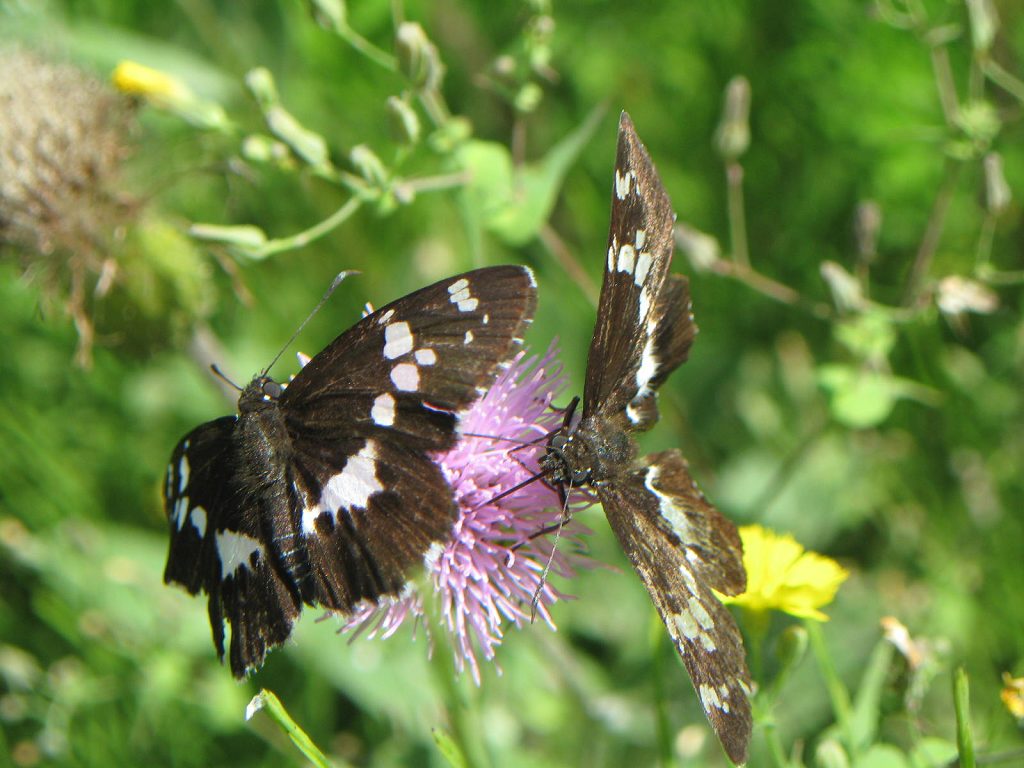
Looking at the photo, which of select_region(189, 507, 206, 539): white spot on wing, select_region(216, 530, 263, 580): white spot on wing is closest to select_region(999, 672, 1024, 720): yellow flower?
select_region(216, 530, 263, 580): white spot on wing

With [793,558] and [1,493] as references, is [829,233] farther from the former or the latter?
[1,493]

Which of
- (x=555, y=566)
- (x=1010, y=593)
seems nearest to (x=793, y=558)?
(x=555, y=566)

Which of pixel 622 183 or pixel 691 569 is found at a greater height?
pixel 622 183

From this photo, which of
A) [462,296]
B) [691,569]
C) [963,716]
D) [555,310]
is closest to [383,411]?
[462,296]

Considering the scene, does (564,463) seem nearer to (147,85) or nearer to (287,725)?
(287,725)

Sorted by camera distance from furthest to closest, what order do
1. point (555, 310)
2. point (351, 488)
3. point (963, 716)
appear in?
point (555, 310) → point (351, 488) → point (963, 716)

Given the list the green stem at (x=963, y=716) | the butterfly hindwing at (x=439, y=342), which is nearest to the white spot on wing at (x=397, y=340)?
the butterfly hindwing at (x=439, y=342)

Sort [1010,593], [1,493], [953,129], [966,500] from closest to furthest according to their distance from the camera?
[953,129], [1010,593], [966,500], [1,493]
